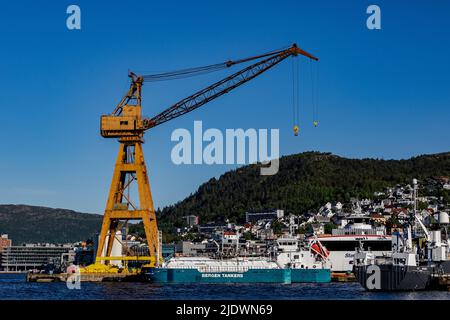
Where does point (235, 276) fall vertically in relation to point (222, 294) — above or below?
above

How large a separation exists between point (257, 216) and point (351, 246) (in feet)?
357

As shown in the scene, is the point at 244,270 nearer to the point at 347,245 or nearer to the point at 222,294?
the point at 347,245

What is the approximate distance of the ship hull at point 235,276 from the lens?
2837 inches

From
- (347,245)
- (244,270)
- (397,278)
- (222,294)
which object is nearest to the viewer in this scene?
(397,278)

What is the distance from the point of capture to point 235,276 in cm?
7231

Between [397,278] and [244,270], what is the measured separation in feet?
81.4

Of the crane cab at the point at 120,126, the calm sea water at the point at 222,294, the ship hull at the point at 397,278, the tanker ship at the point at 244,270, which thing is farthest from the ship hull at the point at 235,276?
the ship hull at the point at 397,278

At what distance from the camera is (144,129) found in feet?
249

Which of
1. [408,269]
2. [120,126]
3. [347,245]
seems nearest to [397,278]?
[408,269]

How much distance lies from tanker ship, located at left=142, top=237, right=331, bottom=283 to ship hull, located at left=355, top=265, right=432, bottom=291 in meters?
20.7

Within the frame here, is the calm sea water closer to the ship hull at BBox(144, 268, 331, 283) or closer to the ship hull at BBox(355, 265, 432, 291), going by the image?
the ship hull at BBox(355, 265, 432, 291)
